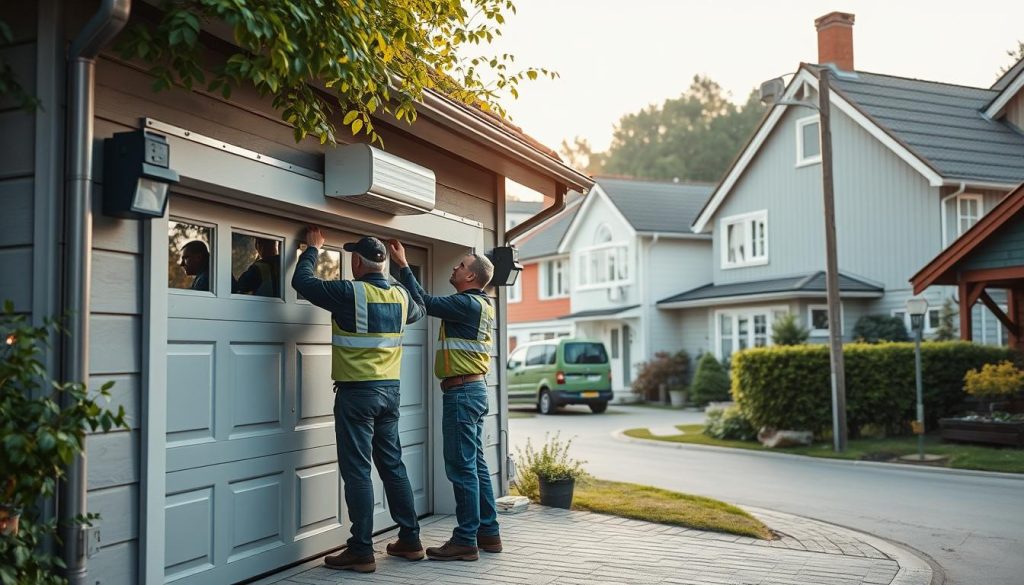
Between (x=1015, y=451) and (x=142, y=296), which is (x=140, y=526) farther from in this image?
(x=1015, y=451)

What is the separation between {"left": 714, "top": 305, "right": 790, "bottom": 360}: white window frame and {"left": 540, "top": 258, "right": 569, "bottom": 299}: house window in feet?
29.8

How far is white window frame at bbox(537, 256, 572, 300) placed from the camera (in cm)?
3838

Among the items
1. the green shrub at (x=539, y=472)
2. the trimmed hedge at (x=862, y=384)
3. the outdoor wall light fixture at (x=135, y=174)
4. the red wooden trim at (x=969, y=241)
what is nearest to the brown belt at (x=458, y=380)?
the green shrub at (x=539, y=472)

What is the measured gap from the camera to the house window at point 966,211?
77.3 ft

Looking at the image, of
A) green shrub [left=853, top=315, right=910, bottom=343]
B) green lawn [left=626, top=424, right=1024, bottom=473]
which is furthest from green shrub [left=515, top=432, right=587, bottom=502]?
green shrub [left=853, top=315, right=910, bottom=343]

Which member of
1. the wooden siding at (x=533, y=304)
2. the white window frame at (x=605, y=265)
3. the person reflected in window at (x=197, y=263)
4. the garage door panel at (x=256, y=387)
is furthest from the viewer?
the wooden siding at (x=533, y=304)

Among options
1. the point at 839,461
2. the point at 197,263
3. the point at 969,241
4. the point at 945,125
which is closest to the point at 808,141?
the point at 945,125

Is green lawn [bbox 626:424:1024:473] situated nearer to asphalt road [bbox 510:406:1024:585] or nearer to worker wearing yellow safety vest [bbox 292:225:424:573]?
asphalt road [bbox 510:406:1024:585]

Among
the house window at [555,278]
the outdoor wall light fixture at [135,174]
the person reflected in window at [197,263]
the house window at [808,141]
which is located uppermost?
the house window at [808,141]

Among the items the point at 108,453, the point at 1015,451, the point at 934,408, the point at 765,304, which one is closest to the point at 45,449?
the point at 108,453

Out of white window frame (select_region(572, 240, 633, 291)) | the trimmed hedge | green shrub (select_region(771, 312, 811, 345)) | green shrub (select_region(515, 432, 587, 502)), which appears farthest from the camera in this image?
white window frame (select_region(572, 240, 633, 291))

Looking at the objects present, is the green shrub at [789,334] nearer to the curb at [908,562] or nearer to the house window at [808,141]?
the house window at [808,141]

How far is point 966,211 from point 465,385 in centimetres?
2042

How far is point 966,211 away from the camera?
939 inches
